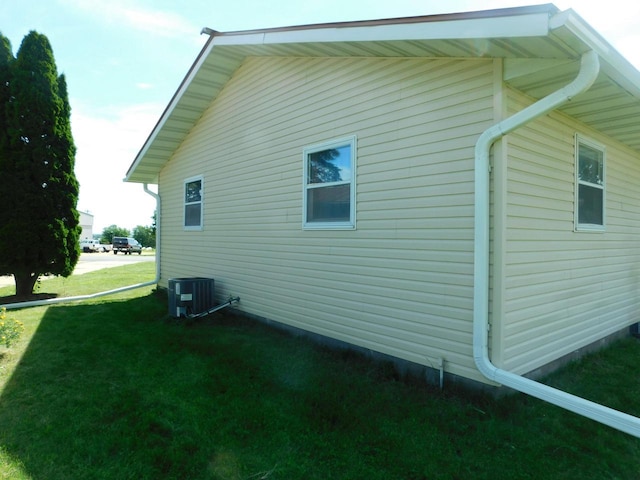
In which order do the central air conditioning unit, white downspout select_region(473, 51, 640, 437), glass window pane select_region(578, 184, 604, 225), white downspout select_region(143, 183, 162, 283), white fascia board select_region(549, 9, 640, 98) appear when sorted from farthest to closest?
white downspout select_region(143, 183, 162, 283), the central air conditioning unit, glass window pane select_region(578, 184, 604, 225), white downspout select_region(473, 51, 640, 437), white fascia board select_region(549, 9, 640, 98)

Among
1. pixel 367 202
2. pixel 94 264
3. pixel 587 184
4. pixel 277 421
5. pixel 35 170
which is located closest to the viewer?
pixel 277 421

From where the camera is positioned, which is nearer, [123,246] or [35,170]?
[35,170]

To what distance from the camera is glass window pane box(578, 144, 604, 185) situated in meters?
4.73

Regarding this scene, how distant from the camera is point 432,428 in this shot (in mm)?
2980

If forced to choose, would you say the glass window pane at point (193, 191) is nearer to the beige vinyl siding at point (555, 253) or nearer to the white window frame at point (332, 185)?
the white window frame at point (332, 185)

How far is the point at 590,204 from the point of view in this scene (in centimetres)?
493

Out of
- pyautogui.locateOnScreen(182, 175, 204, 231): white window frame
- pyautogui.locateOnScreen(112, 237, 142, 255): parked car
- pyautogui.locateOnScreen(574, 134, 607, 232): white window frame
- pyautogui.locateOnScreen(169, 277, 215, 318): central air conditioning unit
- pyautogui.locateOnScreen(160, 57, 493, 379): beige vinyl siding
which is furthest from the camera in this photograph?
pyautogui.locateOnScreen(112, 237, 142, 255): parked car

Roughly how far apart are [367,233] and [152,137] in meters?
6.33

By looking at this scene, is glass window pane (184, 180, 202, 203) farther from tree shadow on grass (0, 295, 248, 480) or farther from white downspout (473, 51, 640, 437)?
white downspout (473, 51, 640, 437)

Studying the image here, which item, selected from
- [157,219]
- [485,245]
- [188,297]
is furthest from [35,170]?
[485,245]

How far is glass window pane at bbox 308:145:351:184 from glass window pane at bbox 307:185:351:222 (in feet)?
0.42

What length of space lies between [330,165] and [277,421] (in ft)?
10.5

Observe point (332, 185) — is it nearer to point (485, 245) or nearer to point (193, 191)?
point (485, 245)

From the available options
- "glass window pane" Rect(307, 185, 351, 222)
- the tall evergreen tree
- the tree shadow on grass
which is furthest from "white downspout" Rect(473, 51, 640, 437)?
the tall evergreen tree
